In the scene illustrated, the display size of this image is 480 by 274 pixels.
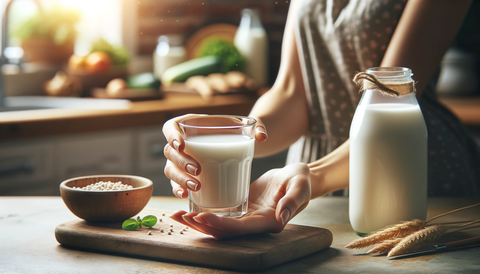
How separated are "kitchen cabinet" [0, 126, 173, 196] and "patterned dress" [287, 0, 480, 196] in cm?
110

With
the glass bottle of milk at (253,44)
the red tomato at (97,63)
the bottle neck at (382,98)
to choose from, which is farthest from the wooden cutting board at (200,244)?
the glass bottle of milk at (253,44)

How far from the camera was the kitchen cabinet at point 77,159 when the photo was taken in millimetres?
2219

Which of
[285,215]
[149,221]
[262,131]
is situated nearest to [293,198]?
[285,215]

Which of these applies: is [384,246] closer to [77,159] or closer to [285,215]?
[285,215]

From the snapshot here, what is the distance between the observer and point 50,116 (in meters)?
2.27

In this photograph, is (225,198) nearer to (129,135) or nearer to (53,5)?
(129,135)

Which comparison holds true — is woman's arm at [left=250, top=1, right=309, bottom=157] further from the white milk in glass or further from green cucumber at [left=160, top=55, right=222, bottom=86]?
green cucumber at [left=160, top=55, right=222, bottom=86]

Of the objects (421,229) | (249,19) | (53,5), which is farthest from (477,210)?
A: (53,5)

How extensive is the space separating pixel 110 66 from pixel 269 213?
7.81ft

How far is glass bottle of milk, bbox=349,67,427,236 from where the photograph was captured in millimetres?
932

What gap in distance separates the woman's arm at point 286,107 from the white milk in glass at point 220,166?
1.68 ft

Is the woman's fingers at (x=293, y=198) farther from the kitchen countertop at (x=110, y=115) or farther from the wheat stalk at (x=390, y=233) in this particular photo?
the kitchen countertop at (x=110, y=115)

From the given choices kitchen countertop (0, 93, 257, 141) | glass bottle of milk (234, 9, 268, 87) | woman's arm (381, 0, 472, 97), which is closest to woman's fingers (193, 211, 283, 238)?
woman's arm (381, 0, 472, 97)

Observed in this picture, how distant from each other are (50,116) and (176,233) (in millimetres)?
1495
